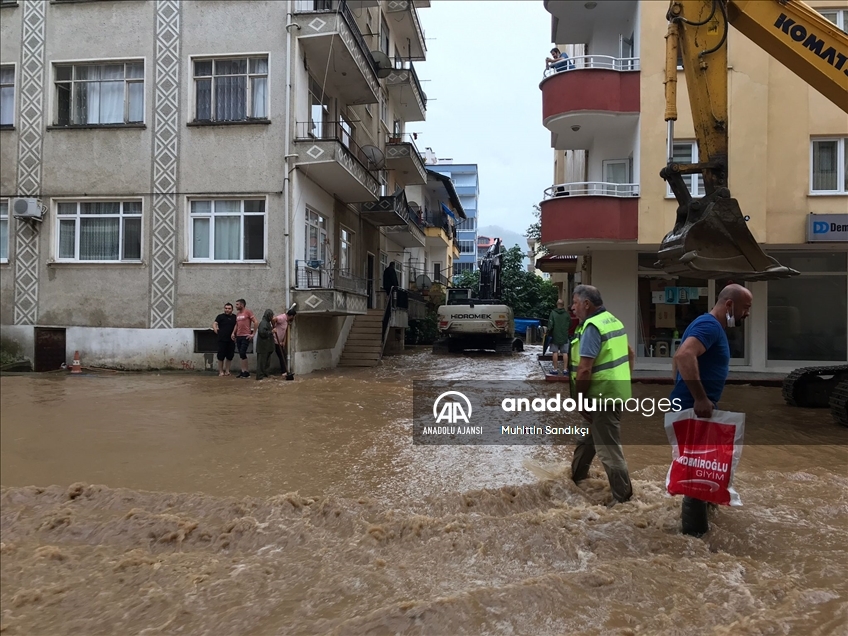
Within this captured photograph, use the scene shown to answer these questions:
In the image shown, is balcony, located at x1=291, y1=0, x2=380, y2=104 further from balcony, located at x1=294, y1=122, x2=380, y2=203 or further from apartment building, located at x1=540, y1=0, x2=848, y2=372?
apartment building, located at x1=540, y1=0, x2=848, y2=372

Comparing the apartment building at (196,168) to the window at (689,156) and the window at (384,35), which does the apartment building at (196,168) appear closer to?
the window at (689,156)

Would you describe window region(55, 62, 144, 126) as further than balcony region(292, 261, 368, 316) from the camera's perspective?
No

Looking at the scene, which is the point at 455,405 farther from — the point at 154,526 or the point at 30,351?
the point at 30,351

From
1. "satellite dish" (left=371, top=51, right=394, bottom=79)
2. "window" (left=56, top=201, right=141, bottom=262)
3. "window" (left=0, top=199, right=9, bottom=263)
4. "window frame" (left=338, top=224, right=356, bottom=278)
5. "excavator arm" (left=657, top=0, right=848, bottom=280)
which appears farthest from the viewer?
"satellite dish" (left=371, top=51, right=394, bottom=79)

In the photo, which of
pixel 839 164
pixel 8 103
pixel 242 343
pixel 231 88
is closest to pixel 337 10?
pixel 231 88

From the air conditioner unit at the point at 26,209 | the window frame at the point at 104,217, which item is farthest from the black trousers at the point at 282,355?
the air conditioner unit at the point at 26,209

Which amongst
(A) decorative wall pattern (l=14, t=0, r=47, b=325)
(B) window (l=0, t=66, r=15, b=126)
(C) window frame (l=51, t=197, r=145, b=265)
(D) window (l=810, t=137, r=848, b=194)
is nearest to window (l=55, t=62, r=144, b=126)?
(C) window frame (l=51, t=197, r=145, b=265)

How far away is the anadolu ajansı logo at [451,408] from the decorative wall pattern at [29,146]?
5.68 meters

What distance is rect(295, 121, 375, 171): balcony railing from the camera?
1394 centimetres

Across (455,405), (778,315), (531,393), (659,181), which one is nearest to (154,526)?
(455,405)

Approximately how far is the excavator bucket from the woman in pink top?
819cm

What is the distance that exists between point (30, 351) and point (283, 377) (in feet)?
30.6

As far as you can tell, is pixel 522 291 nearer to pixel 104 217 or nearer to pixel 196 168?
pixel 196 168

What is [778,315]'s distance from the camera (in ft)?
49.7
